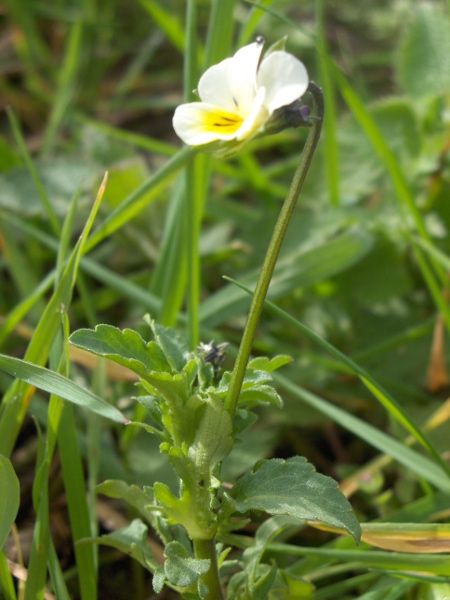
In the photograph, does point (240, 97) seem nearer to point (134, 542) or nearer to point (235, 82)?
point (235, 82)

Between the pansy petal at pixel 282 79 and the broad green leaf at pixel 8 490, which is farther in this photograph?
the broad green leaf at pixel 8 490

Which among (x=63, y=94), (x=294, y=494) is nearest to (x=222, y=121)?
(x=294, y=494)

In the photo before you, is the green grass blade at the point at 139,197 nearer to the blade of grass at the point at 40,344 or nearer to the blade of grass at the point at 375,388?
the blade of grass at the point at 40,344

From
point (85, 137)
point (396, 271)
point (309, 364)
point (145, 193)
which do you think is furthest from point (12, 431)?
point (85, 137)

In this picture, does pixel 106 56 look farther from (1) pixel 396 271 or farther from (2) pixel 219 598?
(2) pixel 219 598

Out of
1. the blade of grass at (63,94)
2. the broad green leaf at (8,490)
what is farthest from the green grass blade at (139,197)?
the blade of grass at (63,94)

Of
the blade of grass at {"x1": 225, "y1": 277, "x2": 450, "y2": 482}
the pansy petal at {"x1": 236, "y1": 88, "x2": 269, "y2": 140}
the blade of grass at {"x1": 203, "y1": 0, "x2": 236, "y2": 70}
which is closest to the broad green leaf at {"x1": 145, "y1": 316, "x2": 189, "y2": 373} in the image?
the blade of grass at {"x1": 225, "y1": 277, "x2": 450, "y2": 482}
